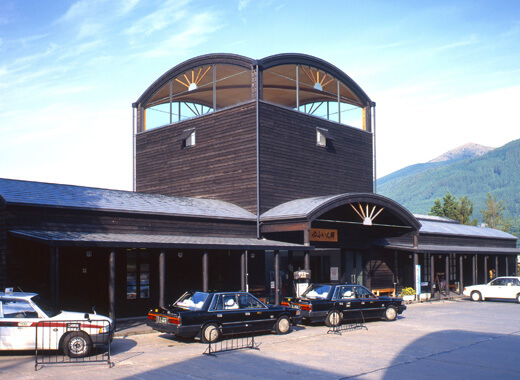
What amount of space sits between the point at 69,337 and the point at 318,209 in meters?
12.8

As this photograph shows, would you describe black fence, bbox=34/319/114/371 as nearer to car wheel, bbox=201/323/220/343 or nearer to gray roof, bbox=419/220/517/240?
car wheel, bbox=201/323/220/343

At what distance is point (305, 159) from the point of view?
94.4 feet

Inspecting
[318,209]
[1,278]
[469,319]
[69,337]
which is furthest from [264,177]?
[69,337]

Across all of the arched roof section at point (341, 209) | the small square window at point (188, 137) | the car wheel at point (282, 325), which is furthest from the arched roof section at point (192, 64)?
the car wheel at point (282, 325)

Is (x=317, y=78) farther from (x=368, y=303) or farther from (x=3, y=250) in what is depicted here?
(x=3, y=250)

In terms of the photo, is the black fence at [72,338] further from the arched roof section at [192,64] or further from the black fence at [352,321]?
the arched roof section at [192,64]

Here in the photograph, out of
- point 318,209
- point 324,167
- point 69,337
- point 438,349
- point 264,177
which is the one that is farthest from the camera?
point 324,167

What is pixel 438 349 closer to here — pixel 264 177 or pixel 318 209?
pixel 318 209

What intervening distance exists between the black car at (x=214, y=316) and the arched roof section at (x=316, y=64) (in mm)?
14357

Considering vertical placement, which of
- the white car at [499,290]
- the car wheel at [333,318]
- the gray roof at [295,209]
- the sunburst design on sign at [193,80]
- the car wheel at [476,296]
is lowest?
the car wheel at [476,296]

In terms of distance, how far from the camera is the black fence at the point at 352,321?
18.6m

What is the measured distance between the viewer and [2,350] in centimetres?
1346

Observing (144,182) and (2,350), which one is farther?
(144,182)

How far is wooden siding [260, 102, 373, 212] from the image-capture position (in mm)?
26859
